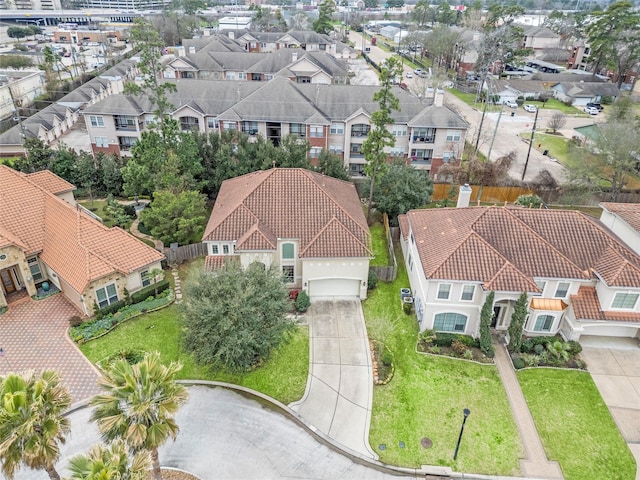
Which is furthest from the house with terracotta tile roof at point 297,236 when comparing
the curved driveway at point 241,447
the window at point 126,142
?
the window at point 126,142

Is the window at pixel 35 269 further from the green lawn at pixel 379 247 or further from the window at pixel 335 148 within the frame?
the window at pixel 335 148

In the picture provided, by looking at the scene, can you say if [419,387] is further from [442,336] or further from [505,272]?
[505,272]

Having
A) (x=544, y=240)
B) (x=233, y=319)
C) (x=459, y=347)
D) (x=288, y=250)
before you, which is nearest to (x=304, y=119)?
(x=288, y=250)

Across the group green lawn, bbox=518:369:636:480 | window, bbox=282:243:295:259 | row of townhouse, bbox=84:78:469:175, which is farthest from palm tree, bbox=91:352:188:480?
row of townhouse, bbox=84:78:469:175

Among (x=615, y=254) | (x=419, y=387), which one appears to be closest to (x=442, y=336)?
(x=419, y=387)

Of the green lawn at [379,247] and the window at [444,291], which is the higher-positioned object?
the window at [444,291]

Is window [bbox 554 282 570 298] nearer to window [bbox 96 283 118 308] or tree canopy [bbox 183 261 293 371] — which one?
tree canopy [bbox 183 261 293 371]
